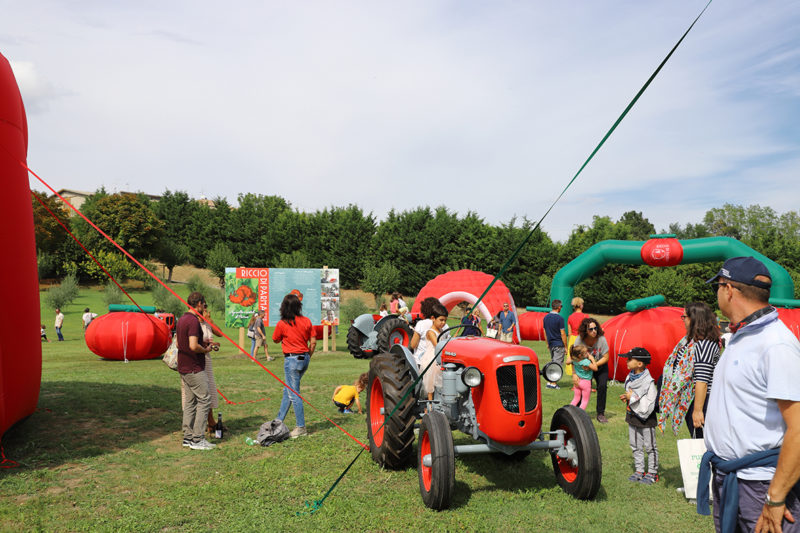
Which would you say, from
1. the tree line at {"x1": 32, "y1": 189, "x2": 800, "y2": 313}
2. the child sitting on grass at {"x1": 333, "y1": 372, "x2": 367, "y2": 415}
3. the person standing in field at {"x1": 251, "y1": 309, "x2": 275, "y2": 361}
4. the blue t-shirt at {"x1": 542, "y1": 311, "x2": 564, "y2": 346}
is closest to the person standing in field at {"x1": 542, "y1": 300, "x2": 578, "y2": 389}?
the blue t-shirt at {"x1": 542, "y1": 311, "x2": 564, "y2": 346}

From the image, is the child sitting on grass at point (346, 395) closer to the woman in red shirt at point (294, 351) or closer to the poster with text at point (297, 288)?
the woman in red shirt at point (294, 351)

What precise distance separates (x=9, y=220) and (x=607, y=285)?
35.4 meters

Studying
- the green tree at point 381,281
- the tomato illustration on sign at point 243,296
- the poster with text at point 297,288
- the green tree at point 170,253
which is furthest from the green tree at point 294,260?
the tomato illustration on sign at point 243,296

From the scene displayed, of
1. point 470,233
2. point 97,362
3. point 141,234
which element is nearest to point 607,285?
point 470,233

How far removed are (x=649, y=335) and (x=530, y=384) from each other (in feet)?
24.4

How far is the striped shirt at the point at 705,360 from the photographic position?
16.4 feet

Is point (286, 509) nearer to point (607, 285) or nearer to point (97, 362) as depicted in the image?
point (97, 362)

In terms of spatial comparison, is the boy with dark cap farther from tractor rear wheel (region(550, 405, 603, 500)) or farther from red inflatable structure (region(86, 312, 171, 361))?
red inflatable structure (region(86, 312, 171, 361))

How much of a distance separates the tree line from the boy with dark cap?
30202mm

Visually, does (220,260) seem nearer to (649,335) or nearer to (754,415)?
(649,335)

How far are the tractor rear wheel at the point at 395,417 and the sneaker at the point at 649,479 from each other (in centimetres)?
237

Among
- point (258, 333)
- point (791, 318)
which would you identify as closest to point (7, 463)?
point (258, 333)

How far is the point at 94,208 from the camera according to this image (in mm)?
48906

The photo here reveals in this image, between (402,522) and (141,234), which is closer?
(402,522)
